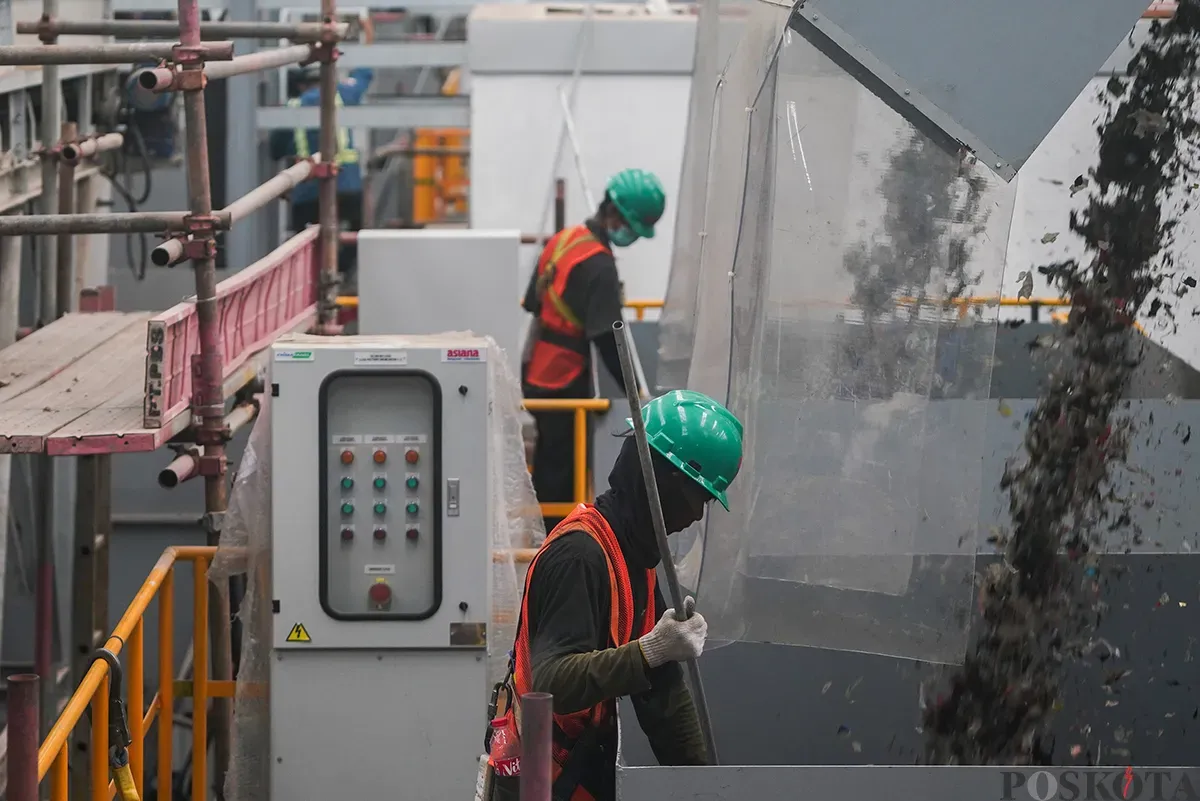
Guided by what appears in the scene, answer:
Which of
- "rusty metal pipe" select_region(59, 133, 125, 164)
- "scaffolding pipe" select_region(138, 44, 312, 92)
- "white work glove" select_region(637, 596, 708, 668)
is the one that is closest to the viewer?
Answer: "white work glove" select_region(637, 596, 708, 668)

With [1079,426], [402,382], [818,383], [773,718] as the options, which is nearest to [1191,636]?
[1079,426]

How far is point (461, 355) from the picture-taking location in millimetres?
4656

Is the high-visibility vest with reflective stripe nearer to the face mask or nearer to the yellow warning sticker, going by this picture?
the face mask

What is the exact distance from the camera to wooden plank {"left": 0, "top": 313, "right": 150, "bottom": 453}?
13.9 ft

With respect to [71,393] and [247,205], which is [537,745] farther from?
[247,205]

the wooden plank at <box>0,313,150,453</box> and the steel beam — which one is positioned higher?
the steel beam

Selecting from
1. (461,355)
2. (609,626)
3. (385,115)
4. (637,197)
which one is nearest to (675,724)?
(609,626)

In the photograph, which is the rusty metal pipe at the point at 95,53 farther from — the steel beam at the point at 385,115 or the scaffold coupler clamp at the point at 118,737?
the steel beam at the point at 385,115

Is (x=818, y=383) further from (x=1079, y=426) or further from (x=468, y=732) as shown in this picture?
(x=468, y=732)

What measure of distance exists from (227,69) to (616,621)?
2523mm

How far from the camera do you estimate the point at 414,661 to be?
4.74 meters

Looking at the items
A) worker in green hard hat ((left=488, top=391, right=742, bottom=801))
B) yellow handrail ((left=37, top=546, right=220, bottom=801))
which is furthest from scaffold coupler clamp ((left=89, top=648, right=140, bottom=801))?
worker in green hard hat ((left=488, top=391, right=742, bottom=801))

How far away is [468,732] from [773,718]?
0.94 m

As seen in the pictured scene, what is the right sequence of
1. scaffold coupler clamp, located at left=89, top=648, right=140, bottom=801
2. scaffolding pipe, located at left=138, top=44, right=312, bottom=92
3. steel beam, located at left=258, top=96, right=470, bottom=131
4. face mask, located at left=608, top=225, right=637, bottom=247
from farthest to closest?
1. steel beam, located at left=258, top=96, right=470, bottom=131
2. face mask, located at left=608, top=225, right=637, bottom=247
3. scaffolding pipe, located at left=138, top=44, right=312, bottom=92
4. scaffold coupler clamp, located at left=89, top=648, right=140, bottom=801
